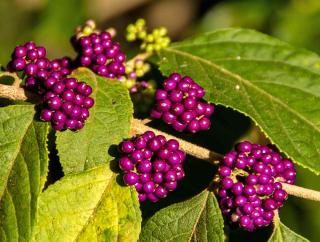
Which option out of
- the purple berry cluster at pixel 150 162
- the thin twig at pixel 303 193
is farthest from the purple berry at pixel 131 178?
the thin twig at pixel 303 193

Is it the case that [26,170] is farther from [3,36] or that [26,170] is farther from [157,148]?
[3,36]

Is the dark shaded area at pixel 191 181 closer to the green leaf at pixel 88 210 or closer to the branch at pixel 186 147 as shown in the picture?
the branch at pixel 186 147

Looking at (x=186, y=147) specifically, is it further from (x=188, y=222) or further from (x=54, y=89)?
(x=54, y=89)

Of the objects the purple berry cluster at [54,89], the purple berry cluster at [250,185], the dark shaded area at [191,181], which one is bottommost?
the dark shaded area at [191,181]

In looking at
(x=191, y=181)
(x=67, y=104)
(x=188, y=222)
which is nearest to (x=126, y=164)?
(x=67, y=104)

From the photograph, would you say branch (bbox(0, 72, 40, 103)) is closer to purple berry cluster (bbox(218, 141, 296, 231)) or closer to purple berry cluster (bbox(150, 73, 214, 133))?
purple berry cluster (bbox(150, 73, 214, 133))
